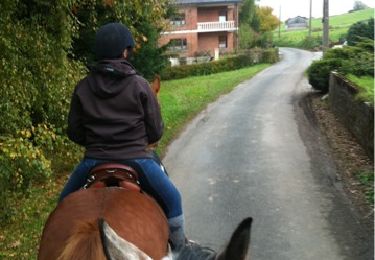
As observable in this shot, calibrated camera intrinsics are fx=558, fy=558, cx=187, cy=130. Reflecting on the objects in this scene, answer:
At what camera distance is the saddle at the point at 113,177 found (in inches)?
138

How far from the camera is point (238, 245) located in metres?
2.35

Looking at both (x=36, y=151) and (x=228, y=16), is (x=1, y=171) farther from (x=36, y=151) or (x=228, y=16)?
(x=228, y=16)

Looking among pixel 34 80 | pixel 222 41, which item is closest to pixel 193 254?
pixel 34 80

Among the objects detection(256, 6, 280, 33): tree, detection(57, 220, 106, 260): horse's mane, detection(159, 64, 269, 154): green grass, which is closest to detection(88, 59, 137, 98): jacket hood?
detection(57, 220, 106, 260): horse's mane

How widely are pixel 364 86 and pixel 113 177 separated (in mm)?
11434

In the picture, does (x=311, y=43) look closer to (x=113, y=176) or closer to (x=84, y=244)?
(x=113, y=176)

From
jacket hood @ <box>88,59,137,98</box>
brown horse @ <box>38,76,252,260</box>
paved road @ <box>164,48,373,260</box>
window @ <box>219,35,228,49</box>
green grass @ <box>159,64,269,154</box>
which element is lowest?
green grass @ <box>159,64,269,154</box>

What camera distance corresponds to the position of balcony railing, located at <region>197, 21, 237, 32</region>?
64000mm

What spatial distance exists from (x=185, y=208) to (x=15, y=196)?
8.00 feet

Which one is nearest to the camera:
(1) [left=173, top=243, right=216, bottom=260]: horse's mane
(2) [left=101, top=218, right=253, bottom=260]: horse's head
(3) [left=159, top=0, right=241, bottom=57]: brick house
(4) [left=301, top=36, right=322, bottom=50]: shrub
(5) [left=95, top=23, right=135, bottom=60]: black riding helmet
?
(2) [left=101, top=218, right=253, bottom=260]: horse's head

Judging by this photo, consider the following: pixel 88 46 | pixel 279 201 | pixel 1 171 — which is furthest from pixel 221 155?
pixel 1 171

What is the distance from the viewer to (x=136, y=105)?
3770mm

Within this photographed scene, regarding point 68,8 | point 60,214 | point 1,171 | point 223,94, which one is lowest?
point 223,94

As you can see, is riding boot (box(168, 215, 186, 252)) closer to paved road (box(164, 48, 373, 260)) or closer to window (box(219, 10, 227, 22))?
paved road (box(164, 48, 373, 260))
